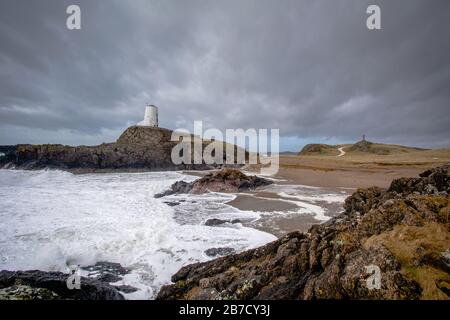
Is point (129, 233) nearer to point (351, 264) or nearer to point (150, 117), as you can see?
point (351, 264)

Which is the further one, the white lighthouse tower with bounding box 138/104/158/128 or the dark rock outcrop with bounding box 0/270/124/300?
the white lighthouse tower with bounding box 138/104/158/128

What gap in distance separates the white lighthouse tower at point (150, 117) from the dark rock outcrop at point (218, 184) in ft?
150

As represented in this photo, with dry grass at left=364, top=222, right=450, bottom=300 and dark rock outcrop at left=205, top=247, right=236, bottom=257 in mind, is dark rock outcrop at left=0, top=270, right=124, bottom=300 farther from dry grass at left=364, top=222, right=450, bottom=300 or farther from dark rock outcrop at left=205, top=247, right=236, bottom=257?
dry grass at left=364, top=222, right=450, bottom=300

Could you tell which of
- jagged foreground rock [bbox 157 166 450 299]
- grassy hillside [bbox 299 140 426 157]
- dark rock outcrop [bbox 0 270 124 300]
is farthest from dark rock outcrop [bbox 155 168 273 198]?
grassy hillside [bbox 299 140 426 157]

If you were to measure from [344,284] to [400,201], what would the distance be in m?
3.52

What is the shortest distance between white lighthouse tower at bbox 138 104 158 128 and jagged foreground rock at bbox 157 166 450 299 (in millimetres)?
62233

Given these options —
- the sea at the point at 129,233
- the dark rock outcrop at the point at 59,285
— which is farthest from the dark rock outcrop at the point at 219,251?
the dark rock outcrop at the point at 59,285

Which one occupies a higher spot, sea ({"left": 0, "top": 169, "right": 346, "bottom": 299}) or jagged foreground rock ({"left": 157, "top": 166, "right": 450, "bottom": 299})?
jagged foreground rock ({"left": 157, "top": 166, "right": 450, "bottom": 299})

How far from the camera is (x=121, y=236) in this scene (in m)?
10.2

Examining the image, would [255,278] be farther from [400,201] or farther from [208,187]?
[208,187]

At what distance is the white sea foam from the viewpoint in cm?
805

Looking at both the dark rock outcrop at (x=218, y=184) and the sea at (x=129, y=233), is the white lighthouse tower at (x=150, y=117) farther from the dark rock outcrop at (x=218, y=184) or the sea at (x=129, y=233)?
the sea at (x=129, y=233)

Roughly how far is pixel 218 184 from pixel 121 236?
42.6ft

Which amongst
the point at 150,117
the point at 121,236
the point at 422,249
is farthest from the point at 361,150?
the point at 422,249
